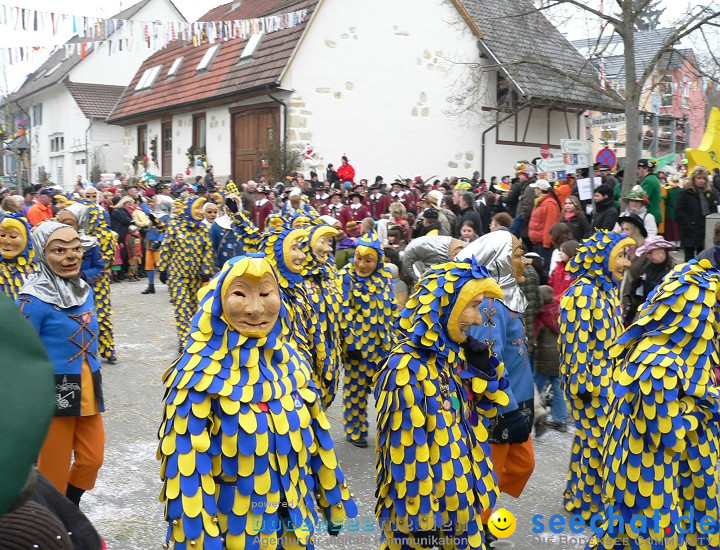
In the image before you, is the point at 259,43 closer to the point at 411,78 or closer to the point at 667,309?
the point at 411,78

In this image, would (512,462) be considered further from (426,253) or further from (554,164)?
(554,164)

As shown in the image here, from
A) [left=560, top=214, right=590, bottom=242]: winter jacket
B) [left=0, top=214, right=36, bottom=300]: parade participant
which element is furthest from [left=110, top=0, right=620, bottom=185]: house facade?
[left=0, top=214, right=36, bottom=300]: parade participant

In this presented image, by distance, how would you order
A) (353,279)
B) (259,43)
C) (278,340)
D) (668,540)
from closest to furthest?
(278,340) → (668,540) → (353,279) → (259,43)

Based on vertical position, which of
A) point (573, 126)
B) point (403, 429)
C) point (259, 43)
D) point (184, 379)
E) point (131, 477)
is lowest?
point (131, 477)

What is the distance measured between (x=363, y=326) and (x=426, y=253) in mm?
1899

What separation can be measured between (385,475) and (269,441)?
3.24 feet

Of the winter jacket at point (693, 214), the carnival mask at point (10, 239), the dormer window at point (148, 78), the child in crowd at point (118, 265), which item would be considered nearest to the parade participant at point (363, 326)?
the carnival mask at point (10, 239)

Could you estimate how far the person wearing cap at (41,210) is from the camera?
43.8 ft

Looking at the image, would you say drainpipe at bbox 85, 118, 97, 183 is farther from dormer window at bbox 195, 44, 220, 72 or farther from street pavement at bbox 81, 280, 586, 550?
street pavement at bbox 81, 280, 586, 550

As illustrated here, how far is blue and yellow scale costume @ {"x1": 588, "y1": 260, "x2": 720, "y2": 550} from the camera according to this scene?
12.6ft

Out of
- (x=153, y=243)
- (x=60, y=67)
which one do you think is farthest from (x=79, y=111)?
(x=153, y=243)

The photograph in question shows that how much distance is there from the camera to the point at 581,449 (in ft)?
18.0

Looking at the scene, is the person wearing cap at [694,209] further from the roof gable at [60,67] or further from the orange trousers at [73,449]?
the roof gable at [60,67]

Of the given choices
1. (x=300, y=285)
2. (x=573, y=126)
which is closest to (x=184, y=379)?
(x=300, y=285)
